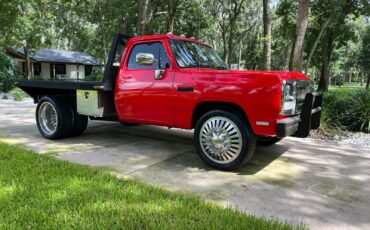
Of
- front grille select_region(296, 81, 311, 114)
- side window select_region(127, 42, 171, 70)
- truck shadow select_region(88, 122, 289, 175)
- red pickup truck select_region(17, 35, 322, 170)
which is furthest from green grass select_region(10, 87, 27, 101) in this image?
front grille select_region(296, 81, 311, 114)

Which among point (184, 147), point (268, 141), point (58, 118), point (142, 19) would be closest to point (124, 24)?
point (142, 19)

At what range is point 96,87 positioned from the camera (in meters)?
5.92

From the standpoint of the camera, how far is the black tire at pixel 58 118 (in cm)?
653

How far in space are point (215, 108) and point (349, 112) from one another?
5.08 m

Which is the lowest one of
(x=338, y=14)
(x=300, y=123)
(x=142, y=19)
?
(x=300, y=123)

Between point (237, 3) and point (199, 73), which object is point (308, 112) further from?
point (237, 3)

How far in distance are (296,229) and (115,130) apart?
5.60m

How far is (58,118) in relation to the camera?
21.3 ft

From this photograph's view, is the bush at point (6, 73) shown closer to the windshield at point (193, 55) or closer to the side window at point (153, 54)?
the side window at point (153, 54)

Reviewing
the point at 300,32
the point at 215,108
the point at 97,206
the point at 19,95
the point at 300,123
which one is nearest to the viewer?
the point at 97,206

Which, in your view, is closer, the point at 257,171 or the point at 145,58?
the point at 257,171

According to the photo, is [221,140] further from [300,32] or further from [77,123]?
[300,32]

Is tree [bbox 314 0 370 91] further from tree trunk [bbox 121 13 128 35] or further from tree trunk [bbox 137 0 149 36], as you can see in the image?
tree trunk [bbox 121 13 128 35]

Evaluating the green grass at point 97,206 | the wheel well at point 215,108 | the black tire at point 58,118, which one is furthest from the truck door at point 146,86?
the green grass at point 97,206
